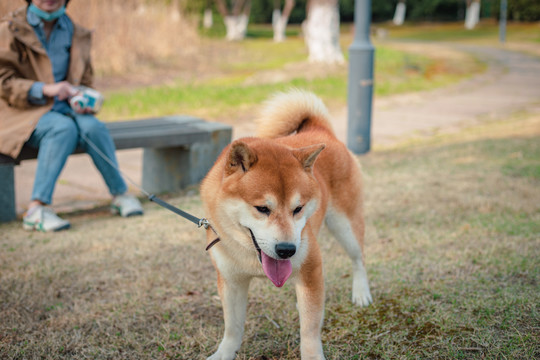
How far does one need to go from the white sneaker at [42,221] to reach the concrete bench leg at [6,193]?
378mm

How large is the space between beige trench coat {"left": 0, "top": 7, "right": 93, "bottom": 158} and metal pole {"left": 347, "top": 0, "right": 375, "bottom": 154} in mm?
3418

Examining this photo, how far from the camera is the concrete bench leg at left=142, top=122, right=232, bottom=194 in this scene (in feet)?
17.7

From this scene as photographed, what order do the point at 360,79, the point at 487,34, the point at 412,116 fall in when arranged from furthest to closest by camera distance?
the point at 487,34
the point at 412,116
the point at 360,79

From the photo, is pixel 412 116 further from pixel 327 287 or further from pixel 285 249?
pixel 285 249

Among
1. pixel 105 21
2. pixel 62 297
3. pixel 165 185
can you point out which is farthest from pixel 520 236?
pixel 105 21

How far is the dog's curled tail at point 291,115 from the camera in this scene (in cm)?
311

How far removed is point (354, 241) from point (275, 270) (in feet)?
2.83

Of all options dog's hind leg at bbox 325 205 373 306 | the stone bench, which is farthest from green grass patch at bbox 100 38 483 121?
dog's hind leg at bbox 325 205 373 306

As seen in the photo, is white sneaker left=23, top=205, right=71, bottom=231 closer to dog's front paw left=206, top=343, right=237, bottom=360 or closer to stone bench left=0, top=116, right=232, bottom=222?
stone bench left=0, top=116, right=232, bottom=222

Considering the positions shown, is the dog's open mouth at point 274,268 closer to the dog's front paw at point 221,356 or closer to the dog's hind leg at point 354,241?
the dog's front paw at point 221,356

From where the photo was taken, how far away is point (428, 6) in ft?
148

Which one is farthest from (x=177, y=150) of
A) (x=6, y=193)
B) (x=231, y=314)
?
(x=231, y=314)

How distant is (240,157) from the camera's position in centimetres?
218

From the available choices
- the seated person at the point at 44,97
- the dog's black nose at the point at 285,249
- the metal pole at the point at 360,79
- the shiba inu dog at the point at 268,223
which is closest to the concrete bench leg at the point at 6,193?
the seated person at the point at 44,97
